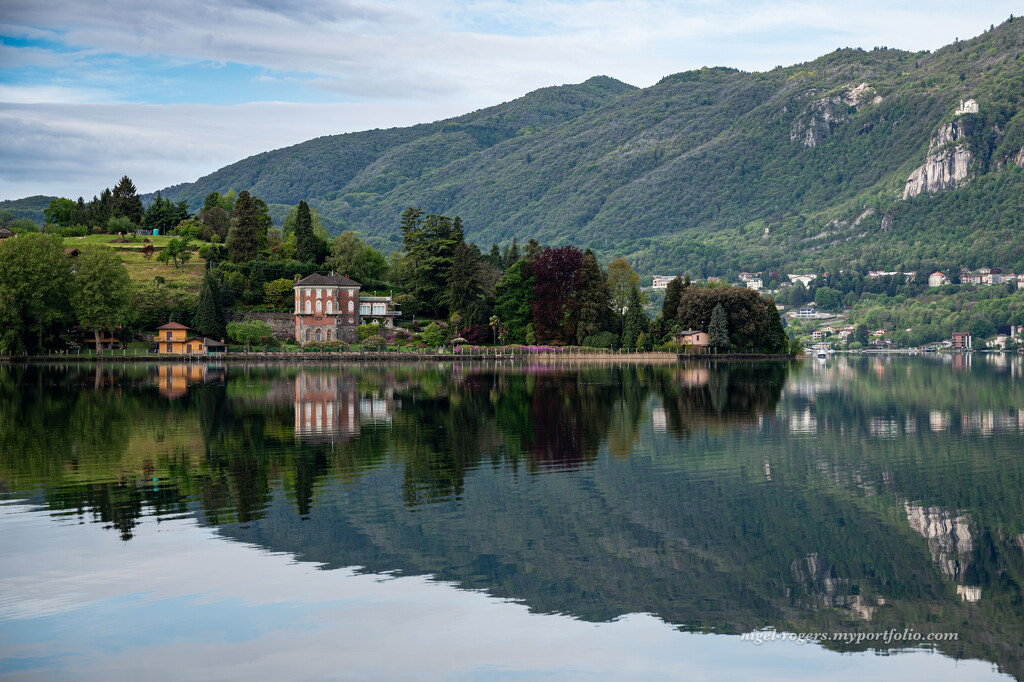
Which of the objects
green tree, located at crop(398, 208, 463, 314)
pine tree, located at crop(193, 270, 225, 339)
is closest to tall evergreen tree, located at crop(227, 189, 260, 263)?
pine tree, located at crop(193, 270, 225, 339)

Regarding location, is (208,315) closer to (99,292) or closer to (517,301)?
(99,292)

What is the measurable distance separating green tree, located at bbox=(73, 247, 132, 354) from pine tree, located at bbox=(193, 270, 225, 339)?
26.5ft

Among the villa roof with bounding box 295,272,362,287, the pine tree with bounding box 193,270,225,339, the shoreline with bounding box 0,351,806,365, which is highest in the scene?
the villa roof with bounding box 295,272,362,287

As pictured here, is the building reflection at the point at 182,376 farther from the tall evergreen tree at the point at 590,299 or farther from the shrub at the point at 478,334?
the tall evergreen tree at the point at 590,299

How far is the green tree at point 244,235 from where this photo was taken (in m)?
125

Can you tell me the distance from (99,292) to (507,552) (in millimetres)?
88928

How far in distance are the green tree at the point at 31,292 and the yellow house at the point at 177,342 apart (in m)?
9.85

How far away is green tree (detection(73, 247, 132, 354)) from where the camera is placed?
96.4m

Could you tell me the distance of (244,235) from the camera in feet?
409

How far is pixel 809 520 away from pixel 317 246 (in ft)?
379

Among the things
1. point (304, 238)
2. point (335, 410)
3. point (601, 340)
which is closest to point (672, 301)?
point (601, 340)

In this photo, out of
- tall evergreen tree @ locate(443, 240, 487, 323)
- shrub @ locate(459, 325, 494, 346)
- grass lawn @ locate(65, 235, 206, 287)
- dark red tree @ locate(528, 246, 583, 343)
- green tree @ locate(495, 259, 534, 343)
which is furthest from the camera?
grass lawn @ locate(65, 235, 206, 287)

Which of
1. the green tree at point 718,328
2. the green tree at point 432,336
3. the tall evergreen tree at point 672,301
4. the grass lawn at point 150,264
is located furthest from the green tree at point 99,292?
the green tree at point 718,328

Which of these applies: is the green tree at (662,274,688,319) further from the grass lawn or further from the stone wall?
the grass lawn
